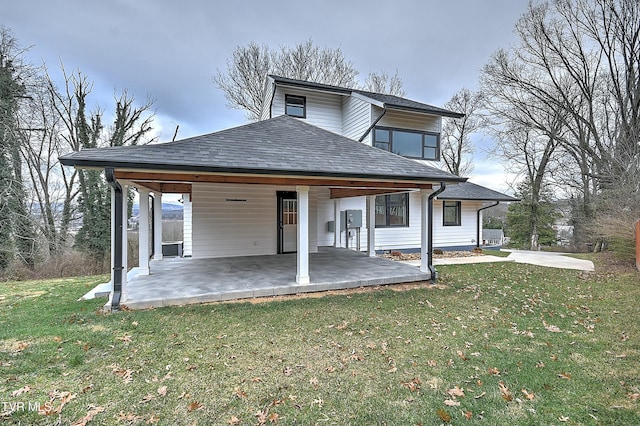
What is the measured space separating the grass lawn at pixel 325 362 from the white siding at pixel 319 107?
8036mm

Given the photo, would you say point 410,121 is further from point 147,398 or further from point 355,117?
point 147,398

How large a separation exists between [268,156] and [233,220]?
431cm

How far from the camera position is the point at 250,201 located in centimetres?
967

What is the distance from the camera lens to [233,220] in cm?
956

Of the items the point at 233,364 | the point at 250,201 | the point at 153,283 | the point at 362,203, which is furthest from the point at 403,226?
the point at 233,364

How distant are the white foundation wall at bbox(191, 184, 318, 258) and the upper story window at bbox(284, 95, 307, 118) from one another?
3279mm

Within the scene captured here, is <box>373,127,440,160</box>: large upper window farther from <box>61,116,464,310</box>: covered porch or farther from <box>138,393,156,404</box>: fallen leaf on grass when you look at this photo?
<box>138,393,156,404</box>: fallen leaf on grass

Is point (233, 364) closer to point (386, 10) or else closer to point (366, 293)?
point (366, 293)

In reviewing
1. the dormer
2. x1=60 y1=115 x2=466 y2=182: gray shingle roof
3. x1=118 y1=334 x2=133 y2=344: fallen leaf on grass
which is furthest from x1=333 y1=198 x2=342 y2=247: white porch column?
x1=118 y1=334 x2=133 y2=344: fallen leaf on grass

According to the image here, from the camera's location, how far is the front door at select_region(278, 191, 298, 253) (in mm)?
9992

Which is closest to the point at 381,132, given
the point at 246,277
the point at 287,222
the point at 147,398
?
the point at 287,222

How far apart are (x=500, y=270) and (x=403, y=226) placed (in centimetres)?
418

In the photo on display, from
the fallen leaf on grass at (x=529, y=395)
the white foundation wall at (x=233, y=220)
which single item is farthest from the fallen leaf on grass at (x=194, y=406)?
the white foundation wall at (x=233, y=220)

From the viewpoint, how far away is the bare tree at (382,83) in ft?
65.8
